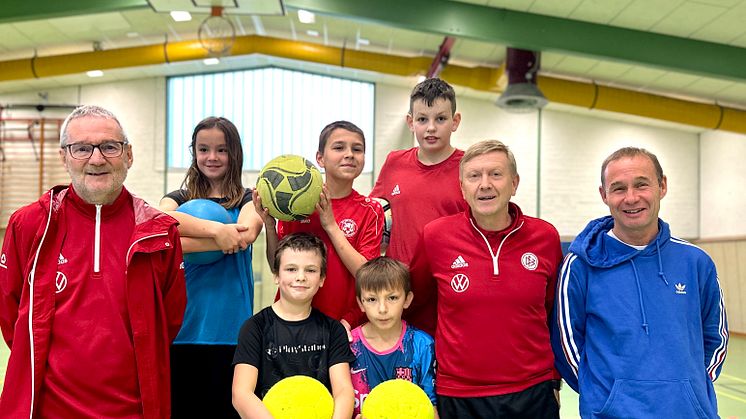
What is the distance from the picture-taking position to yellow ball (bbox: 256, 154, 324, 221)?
2.37m

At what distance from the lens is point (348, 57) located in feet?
35.1

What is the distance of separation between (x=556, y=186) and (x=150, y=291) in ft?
24.1

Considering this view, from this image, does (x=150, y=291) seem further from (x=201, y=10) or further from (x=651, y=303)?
(x=201, y=10)

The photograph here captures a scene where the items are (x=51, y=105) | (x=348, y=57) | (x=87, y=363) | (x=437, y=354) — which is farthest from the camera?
(x=51, y=105)

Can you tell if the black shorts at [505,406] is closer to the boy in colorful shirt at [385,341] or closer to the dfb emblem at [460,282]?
the boy in colorful shirt at [385,341]

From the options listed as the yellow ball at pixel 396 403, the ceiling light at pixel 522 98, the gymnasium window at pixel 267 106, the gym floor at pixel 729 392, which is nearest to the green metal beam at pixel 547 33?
the ceiling light at pixel 522 98

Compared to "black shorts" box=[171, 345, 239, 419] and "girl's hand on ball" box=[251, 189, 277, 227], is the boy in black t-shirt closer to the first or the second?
"girl's hand on ball" box=[251, 189, 277, 227]

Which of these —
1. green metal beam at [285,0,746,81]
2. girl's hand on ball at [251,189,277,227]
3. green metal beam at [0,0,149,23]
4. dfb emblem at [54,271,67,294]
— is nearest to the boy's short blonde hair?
girl's hand on ball at [251,189,277,227]

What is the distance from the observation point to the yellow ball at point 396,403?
2102 mm

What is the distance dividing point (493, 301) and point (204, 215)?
1179mm

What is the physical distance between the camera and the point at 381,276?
239cm

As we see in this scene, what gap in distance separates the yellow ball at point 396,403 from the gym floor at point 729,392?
3.26 m

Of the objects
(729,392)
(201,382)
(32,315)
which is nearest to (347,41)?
(729,392)

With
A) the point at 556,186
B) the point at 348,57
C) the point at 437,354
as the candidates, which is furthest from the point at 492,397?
the point at 348,57
